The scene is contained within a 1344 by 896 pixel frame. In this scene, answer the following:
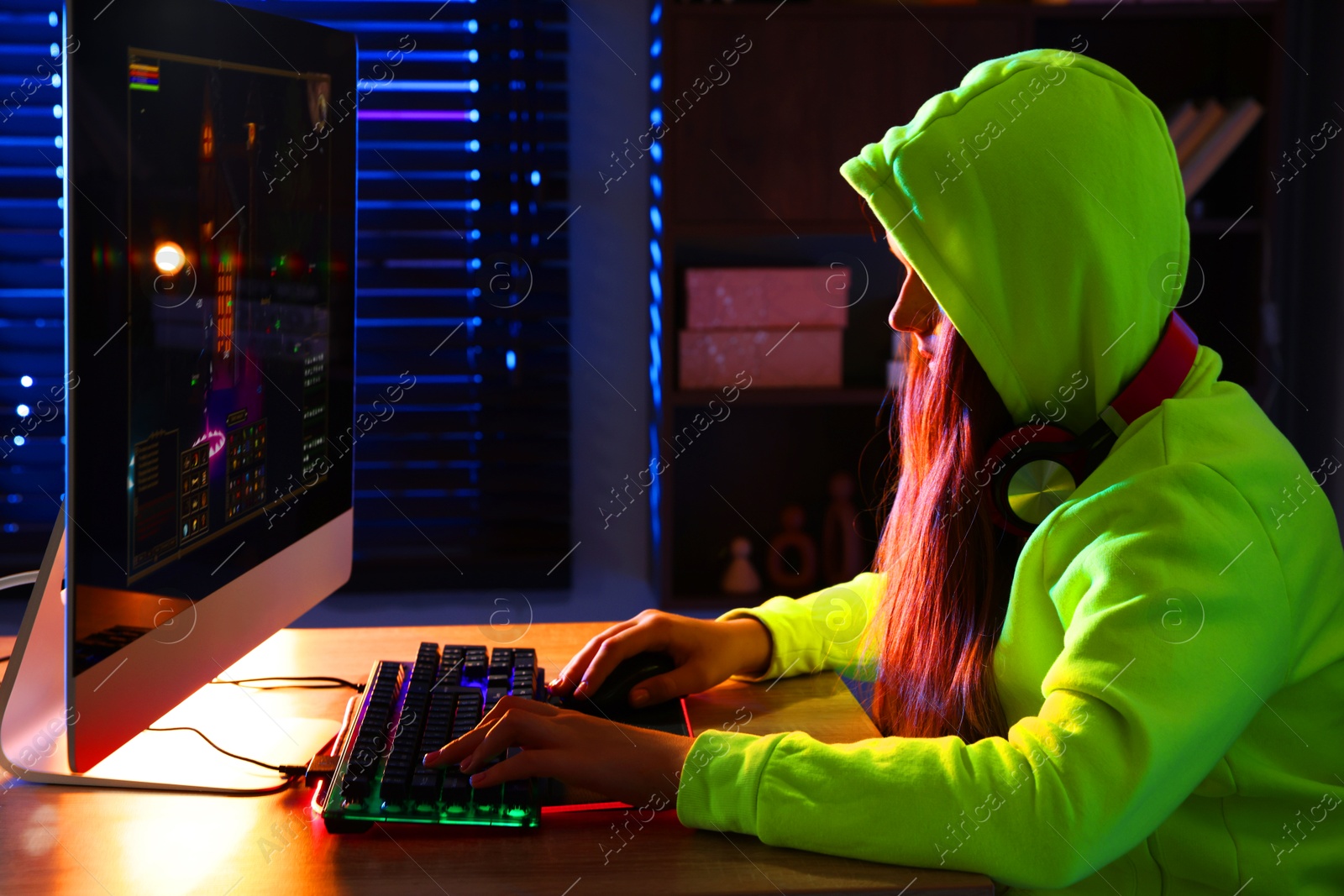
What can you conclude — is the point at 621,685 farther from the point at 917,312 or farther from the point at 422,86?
the point at 422,86

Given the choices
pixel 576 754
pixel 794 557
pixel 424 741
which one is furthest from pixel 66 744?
pixel 794 557

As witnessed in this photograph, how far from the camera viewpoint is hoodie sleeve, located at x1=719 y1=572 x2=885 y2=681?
3.43 feet

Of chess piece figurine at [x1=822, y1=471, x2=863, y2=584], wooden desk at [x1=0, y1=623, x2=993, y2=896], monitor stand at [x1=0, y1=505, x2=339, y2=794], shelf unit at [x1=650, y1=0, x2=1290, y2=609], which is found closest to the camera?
wooden desk at [x1=0, y1=623, x2=993, y2=896]

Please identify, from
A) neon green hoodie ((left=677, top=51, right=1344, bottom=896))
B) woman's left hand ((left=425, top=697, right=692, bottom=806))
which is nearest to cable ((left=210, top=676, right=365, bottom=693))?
woman's left hand ((left=425, top=697, right=692, bottom=806))

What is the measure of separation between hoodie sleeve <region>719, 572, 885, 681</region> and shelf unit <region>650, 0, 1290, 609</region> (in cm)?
111

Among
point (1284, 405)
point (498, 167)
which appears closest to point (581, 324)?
point (498, 167)

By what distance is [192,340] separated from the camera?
79cm

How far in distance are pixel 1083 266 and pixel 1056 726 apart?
35cm

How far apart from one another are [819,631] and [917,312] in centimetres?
32

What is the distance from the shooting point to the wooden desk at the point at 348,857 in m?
0.66

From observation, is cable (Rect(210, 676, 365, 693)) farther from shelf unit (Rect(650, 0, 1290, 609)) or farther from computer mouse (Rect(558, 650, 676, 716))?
shelf unit (Rect(650, 0, 1290, 609))

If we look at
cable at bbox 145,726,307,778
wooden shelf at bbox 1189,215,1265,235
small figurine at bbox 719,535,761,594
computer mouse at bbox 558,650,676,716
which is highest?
wooden shelf at bbox 1189,215,1265,235

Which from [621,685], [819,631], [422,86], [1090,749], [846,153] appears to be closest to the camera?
[1090,749]

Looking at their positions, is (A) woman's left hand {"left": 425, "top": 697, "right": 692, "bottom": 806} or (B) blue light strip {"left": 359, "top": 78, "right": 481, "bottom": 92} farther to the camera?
(B) blue light strip {"left": 359, "top": 78, "right": 481, "bottom": 92}
